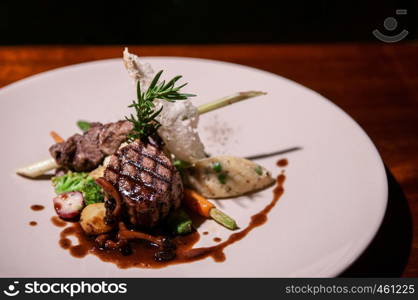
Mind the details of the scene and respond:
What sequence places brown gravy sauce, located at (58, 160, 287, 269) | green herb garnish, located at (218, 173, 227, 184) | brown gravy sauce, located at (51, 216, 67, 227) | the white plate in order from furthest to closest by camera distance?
green herb garnish, located at (218, 173, 227, 184) → brown gravy sauce, located at (51, 216, 67, 227) → brown gravy sauce, located at (58, 160, 287, 269) → the white plate

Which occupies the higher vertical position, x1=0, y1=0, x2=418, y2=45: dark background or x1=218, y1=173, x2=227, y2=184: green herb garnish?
x1=0, y1=0, x2=418, y2=45: dark background

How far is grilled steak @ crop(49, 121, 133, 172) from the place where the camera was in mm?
3250

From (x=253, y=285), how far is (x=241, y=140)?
56.5 inches

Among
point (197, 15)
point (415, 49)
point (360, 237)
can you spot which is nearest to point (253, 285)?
point (360, 237)

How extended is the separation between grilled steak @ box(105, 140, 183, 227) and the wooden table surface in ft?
4.47

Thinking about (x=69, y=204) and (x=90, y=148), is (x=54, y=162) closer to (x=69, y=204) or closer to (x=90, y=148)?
(x=90, y=148)

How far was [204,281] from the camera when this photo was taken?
247 centimetres

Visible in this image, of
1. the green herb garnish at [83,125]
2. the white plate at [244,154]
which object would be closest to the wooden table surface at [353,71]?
the white plate at [244,154]

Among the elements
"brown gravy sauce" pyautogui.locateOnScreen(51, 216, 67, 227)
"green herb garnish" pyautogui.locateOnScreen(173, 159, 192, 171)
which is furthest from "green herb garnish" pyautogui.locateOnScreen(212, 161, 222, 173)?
"brown gravy sauce" pyautogui.locateOnScreen(51, 216, 67, 227)

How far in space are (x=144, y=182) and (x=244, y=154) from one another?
0.91 meters

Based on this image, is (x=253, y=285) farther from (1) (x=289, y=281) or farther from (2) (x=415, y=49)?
(2) (x=415, y=49)

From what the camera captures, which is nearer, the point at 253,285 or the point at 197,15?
the point at 253,285

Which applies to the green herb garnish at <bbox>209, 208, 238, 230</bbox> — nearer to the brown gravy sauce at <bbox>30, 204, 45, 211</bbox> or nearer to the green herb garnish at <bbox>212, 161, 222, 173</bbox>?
the green herb garnish at <bbox>212, 161, 222, 173</bbox>

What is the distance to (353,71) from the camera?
181 inches
